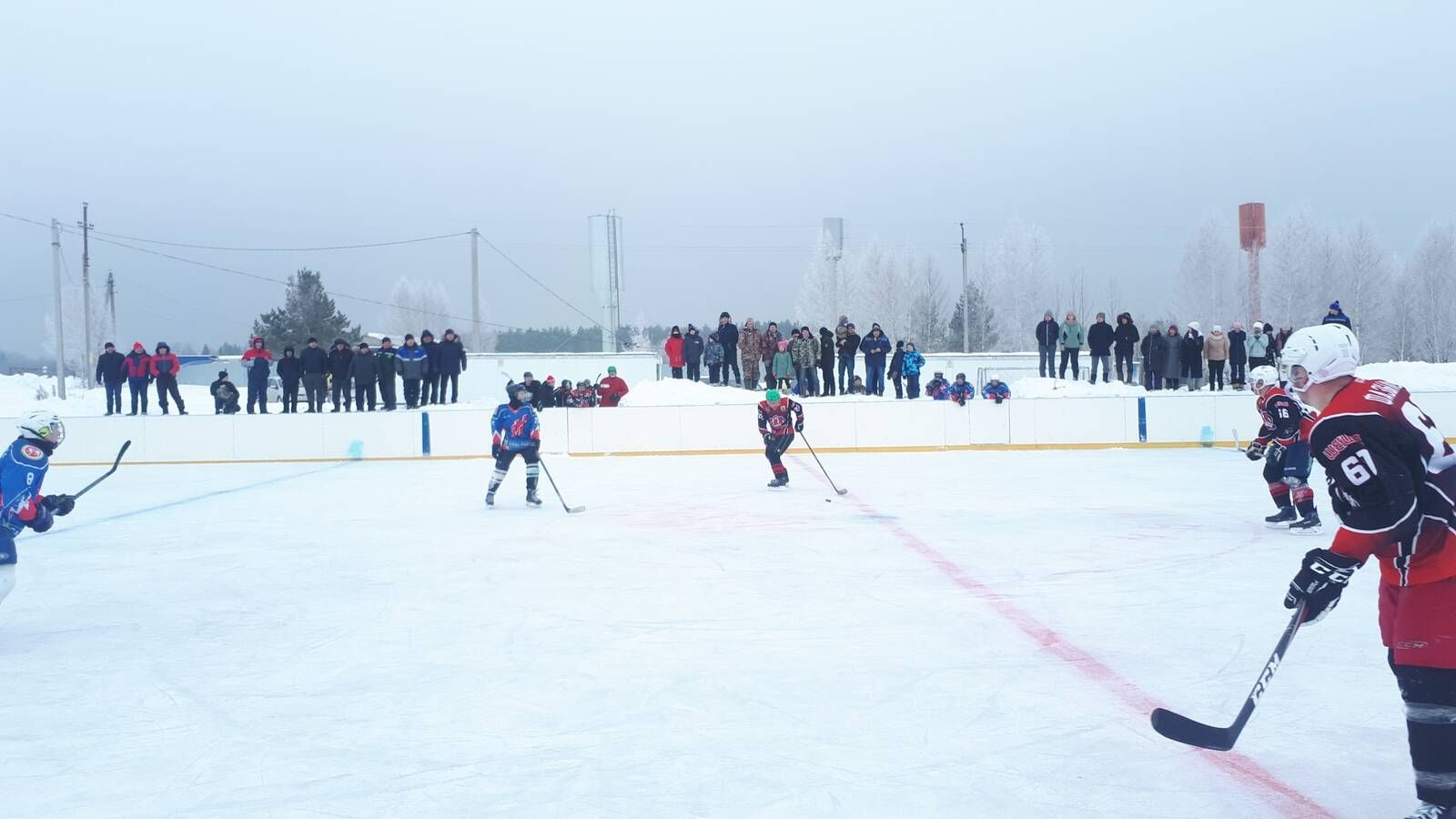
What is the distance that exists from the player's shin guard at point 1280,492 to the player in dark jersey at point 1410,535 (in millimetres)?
5790

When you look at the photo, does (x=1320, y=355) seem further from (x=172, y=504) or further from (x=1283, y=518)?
(x=172, y=504)

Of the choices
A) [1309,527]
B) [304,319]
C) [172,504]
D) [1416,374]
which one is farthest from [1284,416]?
[304,319]

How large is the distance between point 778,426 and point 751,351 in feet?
26.3

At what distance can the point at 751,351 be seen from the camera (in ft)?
63.2

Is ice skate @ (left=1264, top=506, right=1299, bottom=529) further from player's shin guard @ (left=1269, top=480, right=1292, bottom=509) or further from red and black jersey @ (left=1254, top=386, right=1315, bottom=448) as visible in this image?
red and black jersey @ (left=1254, top=386, right=1315, bottom=448)

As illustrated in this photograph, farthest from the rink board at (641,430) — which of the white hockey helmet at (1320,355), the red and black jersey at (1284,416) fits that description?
the white hockey helmet at (1320,355)

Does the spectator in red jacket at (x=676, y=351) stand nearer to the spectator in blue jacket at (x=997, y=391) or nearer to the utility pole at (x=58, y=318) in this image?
the spectator in blue jacket at (x=997, y=391)

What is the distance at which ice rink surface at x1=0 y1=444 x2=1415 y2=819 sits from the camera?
122 inches

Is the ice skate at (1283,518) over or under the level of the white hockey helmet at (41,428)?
under

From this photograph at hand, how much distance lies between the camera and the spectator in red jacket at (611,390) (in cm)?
1714

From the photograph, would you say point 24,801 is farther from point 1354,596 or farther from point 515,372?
point 515,372

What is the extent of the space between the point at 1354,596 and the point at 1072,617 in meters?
1.49

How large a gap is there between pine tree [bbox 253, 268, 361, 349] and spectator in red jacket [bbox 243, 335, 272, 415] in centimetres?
3021

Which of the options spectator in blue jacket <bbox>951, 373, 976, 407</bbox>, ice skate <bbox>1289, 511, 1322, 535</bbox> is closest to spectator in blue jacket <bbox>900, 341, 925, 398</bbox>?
spectator in blue jacket <bbox>951, 373, 976, 407</bbox>
